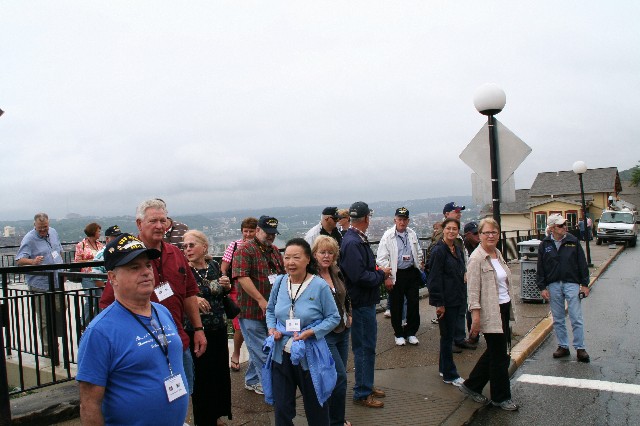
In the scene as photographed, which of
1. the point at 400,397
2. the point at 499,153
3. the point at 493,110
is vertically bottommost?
the point at 400,397

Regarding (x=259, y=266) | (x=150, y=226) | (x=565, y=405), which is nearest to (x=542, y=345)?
(x=565, y=405)

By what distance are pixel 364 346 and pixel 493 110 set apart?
3911 mm

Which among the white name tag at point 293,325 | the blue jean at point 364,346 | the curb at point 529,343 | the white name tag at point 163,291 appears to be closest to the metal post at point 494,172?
the curb at point 529,343

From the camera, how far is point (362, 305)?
16.8 ft

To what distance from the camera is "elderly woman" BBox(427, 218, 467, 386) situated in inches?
226

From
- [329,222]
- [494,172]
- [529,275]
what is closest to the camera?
[494,172]

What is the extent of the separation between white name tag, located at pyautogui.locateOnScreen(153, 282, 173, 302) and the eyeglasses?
904 millimetres

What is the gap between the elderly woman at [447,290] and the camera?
18.8 feet

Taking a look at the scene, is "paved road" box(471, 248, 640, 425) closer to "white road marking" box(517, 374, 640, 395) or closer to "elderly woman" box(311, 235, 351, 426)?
"white road marking" box(517, 374, 640, 395)

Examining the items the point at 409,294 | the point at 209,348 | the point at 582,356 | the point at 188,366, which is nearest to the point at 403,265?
the point at 409,294

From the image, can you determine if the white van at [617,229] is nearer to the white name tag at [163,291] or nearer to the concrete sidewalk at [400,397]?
the concrete sidewalk at [400,397]

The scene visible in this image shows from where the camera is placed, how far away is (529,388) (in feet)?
19.6

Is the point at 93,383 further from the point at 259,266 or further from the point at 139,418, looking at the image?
the point at 259,266

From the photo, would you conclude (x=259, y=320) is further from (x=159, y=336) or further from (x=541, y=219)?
(x=541, y=219)
